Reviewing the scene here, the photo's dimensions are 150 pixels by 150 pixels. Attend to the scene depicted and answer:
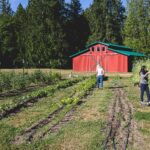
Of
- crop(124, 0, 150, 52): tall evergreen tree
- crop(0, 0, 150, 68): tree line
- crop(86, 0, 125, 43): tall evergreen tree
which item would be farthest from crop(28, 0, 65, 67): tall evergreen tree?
crop(124, 0, 150, 52): tall evergreen tree

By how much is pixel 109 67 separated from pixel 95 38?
13790 mm

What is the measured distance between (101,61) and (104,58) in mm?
705

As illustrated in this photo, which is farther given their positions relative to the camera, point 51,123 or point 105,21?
point 105,21

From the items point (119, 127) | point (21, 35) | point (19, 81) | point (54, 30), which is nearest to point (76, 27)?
point (54, 30)

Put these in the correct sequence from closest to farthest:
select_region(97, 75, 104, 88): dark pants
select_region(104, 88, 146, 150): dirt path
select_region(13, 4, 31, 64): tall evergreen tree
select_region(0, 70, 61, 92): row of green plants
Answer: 1. select_region(104, 88, 146, 150): dirt path
2. select_region(0, 70, 61, 92): row of green plants
3. select_region(97, 75, 104, 88): dark pants
4. select_region(13, 4, 31, 64): tall evergreen tree

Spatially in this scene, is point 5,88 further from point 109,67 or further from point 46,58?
point 46,58

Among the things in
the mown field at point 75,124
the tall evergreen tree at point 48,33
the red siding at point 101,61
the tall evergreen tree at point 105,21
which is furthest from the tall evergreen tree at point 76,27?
the mown field at point 75,124

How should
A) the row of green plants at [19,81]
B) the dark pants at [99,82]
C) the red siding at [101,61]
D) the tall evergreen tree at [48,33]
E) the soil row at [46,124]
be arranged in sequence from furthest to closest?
the tall evergreen tree at [48,33] → the red siding at [101,61] → the dark pants at [99,82] → the row of green plants at [19,81] → the soil row at [46,124]

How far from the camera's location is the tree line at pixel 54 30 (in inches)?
2494

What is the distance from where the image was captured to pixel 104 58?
186 ft

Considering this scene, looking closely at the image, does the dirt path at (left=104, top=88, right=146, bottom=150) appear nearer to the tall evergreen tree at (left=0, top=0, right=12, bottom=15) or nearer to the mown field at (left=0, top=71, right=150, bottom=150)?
the mown field at (left=0, top=71, right=150, bottom=150)

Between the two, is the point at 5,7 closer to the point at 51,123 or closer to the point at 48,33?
the point at 48,33

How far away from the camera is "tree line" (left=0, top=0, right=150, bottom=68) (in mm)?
63344

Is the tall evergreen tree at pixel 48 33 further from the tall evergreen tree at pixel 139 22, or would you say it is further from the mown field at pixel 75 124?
the mown field at pixel 75 124
